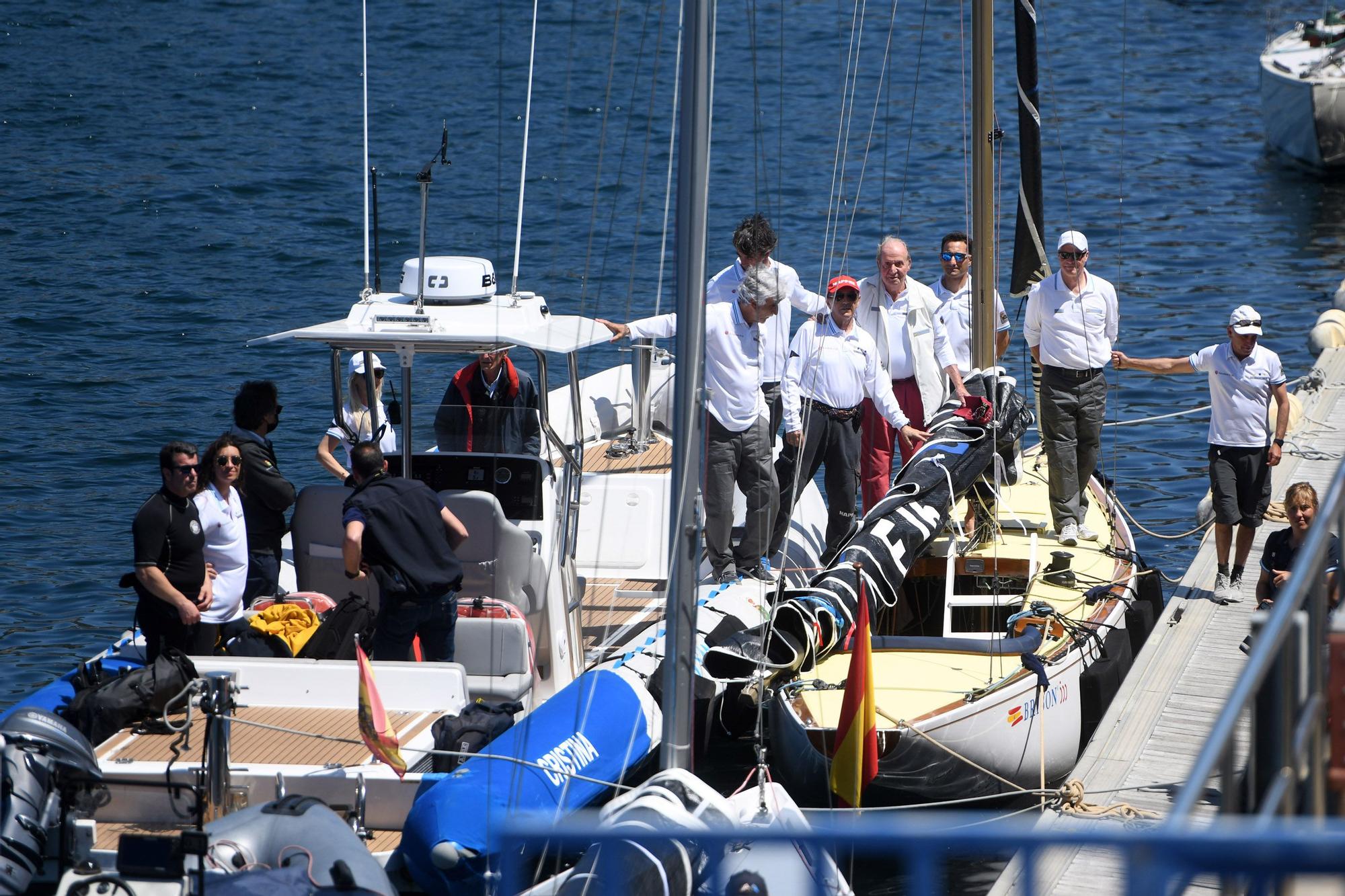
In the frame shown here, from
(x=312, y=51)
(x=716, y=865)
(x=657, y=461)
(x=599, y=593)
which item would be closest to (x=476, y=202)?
(x=312, y=51)

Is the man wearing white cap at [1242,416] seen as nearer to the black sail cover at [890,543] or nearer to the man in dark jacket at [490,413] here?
the black sail cover at [890,543]

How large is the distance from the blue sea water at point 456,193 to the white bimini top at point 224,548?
58.8 inches

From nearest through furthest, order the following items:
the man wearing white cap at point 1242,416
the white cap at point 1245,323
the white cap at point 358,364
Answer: the white cap at point 358,364
the white cap at point 1245,323
the man wearing white cap at point 1242,416

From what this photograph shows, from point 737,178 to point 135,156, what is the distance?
840 cm

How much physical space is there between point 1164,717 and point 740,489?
2.59 metres

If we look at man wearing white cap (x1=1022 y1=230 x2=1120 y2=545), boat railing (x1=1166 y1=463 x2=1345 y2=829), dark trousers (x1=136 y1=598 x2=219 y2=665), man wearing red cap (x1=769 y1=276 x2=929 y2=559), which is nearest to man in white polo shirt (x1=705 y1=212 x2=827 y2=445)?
man wearing red cap (x1=769 y1=276 x2=929 y2=559)

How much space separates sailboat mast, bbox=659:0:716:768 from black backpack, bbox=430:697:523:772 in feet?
4.24

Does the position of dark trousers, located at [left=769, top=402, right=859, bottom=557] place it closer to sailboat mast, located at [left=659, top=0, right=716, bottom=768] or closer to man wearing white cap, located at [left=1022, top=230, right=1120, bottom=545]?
man wearing white cap, located at [left=1022, top=230, right=1120, bottom=545]

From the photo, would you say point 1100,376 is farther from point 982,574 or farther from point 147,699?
point 147,699

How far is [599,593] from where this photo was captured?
9.34 meters

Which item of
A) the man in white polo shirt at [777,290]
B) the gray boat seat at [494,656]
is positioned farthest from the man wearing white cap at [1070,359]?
the gray boat seat at [494,656]

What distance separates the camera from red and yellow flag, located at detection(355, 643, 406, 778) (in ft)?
19.9

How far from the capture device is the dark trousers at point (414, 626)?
7281mm

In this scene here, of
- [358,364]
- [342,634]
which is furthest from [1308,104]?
[342,634]
